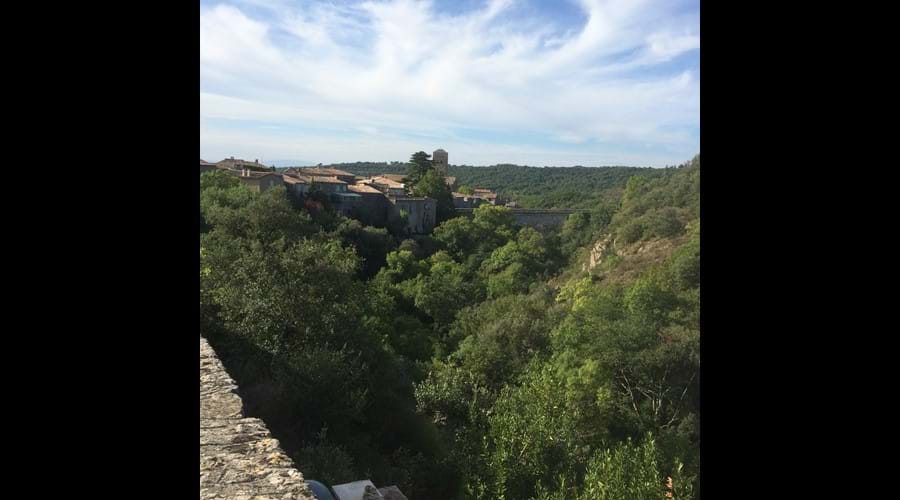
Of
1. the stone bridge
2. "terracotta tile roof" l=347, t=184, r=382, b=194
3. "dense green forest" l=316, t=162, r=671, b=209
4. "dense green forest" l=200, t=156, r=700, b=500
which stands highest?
"dense green forest" l=316, t=162, r=671, b=209

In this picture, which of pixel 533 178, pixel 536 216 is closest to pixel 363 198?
pixel 536 216

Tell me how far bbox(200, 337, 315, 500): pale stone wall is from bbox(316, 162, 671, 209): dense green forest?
149 ft

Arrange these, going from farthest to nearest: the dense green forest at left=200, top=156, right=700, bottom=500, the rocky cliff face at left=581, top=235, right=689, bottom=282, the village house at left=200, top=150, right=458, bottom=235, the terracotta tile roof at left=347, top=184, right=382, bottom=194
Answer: the terracotta tile roof at left=347, top=184, right=382, bottom=194, the village house at left=200, top=150, right=458, bottom=235, the rocky cliff face at left=581, top=235, right=689, bottom=282, the dense green forest at left=200, top=156, right=700, bottom=500

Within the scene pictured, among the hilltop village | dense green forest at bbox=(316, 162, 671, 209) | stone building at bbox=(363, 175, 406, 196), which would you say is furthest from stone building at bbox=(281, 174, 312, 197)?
dense green forest at bbox=(316, 162, 671, 209)

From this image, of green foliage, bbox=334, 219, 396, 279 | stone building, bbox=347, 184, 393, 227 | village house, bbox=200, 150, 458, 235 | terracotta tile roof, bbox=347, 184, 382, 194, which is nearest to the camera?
green foliage, bbox=334, 219, 396, 279

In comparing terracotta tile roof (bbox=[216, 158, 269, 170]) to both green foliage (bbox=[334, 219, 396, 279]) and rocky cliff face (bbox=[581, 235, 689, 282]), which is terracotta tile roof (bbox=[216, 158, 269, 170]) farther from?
rocky cliff face (bbox=[581, 235, 689, 282])

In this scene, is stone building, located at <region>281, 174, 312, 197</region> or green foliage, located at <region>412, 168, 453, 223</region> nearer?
stone building, located at <region>281, 174, 312, 197</region>

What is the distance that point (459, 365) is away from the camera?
1764 centimetres

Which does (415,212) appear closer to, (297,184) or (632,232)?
(297,184)

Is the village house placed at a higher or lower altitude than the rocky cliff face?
higher

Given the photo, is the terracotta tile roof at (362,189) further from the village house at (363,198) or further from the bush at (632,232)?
the bush at (632,232)

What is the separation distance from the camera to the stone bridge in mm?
38781
